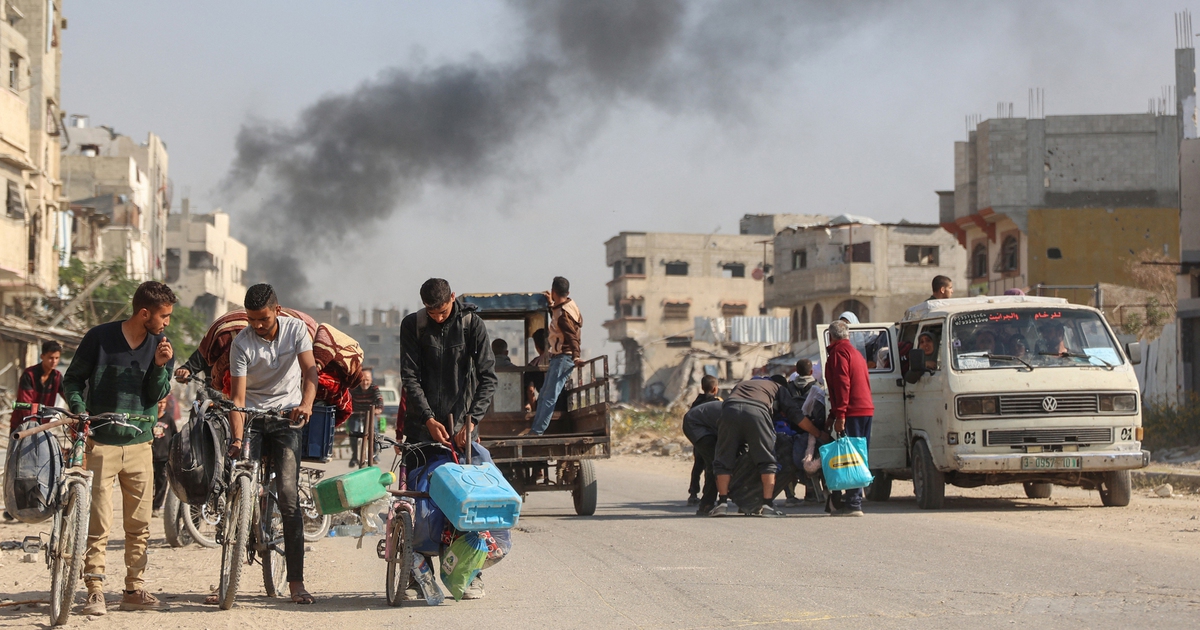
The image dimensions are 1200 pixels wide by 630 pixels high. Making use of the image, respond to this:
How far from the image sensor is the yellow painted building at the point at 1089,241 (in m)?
46.5

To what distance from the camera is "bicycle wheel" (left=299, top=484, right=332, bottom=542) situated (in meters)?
10.7

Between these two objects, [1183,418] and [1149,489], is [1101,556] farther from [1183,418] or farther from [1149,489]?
[1183,418]

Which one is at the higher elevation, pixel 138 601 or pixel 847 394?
pixel 847 394

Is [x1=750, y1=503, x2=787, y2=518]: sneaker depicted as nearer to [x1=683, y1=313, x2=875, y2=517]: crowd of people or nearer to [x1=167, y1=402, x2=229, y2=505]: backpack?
[x1=683, y1=313, x2=875, y2=517]: crowd of people

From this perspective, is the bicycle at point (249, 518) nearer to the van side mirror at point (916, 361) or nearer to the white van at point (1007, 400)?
the white van at point (1007, 400)

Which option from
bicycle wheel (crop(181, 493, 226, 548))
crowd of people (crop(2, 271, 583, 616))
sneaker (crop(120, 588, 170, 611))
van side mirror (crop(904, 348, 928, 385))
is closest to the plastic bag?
crowd of people (crop(2, 271, 583, 616))

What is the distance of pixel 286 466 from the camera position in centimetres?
716

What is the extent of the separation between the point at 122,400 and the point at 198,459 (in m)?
0.51

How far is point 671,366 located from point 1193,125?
4578 centimetres

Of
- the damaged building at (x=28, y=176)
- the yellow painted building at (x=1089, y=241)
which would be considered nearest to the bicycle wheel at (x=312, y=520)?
the damaged building at (x=28, y=176)

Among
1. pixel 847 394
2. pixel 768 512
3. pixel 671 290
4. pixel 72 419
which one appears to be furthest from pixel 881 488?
pixel 671 290

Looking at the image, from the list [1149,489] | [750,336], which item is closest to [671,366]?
[750,336]

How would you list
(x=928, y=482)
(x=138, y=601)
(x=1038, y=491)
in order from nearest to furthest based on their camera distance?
(x=138, y=601), (x=928, y=482), (x=1038, y=491)

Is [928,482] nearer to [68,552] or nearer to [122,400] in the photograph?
[122,400]
